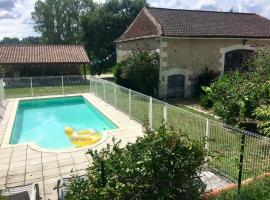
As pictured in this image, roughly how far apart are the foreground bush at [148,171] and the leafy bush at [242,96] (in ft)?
20.7

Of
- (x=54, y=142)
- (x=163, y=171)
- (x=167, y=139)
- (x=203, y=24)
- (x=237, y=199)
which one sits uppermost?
(x=203, y=24)

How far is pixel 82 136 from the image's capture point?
12242mm

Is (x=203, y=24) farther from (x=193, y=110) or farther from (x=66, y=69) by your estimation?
(x=66, y=69)

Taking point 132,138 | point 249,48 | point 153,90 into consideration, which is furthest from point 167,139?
point 249,48

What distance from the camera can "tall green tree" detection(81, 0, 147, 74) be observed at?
1309 inches

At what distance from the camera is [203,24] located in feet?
66.8

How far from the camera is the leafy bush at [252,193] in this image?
16.7 ft

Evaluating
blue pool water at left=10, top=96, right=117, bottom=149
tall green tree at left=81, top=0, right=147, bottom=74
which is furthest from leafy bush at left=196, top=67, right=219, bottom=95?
tall green tree at left=81, top=0, right=147, bottom=74

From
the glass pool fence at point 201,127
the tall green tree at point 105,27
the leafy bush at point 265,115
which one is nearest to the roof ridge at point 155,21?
the glass pool fence at point 201,127

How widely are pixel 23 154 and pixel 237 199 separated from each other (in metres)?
6.77

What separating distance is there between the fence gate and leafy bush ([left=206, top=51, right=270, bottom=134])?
6610mm

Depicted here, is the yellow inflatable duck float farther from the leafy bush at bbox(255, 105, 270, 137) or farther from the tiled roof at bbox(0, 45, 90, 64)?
the tiled roof at bbox(0, 45, 90, 64)

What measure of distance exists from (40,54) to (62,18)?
2561 centimetres

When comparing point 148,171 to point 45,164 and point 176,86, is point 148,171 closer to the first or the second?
point 45,164
